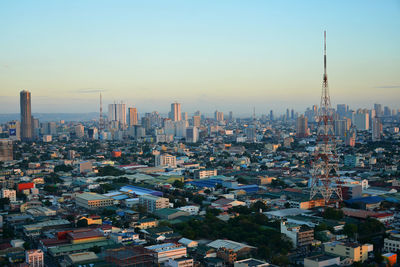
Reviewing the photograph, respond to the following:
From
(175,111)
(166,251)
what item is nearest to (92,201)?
(166,251)

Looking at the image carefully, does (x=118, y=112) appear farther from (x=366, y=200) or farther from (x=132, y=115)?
(x=366, y=200)

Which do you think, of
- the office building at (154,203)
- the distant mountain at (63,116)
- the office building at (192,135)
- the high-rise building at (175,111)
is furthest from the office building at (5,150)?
the distant mountain at (63,116)

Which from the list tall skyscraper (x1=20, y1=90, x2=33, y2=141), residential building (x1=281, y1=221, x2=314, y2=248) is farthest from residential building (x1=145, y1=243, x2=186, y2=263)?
tall skyscraper (x1=20, y1=90, x2=33, y2=141)

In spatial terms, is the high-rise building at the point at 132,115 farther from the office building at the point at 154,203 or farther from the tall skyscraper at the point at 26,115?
the office building at the point at 154,203

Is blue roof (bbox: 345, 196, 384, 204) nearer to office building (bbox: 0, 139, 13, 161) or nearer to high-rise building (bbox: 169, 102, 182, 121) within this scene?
office building (bbox: 0, 139, 13, 161)

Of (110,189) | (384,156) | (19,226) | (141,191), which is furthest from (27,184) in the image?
(384,156)

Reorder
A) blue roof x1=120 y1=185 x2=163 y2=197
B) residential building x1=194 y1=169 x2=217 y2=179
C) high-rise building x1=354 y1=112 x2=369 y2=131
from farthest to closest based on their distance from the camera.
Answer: high-rise building x1=354 y1=112 x2=369 y2=131 < residential building x1=194 y1=169 x2=217 y2=179 < blue roof x1=120 y1=185 x2=163 y2=197

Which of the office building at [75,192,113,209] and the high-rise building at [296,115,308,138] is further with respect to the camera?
the high-rise building at [296,115,308,138]
